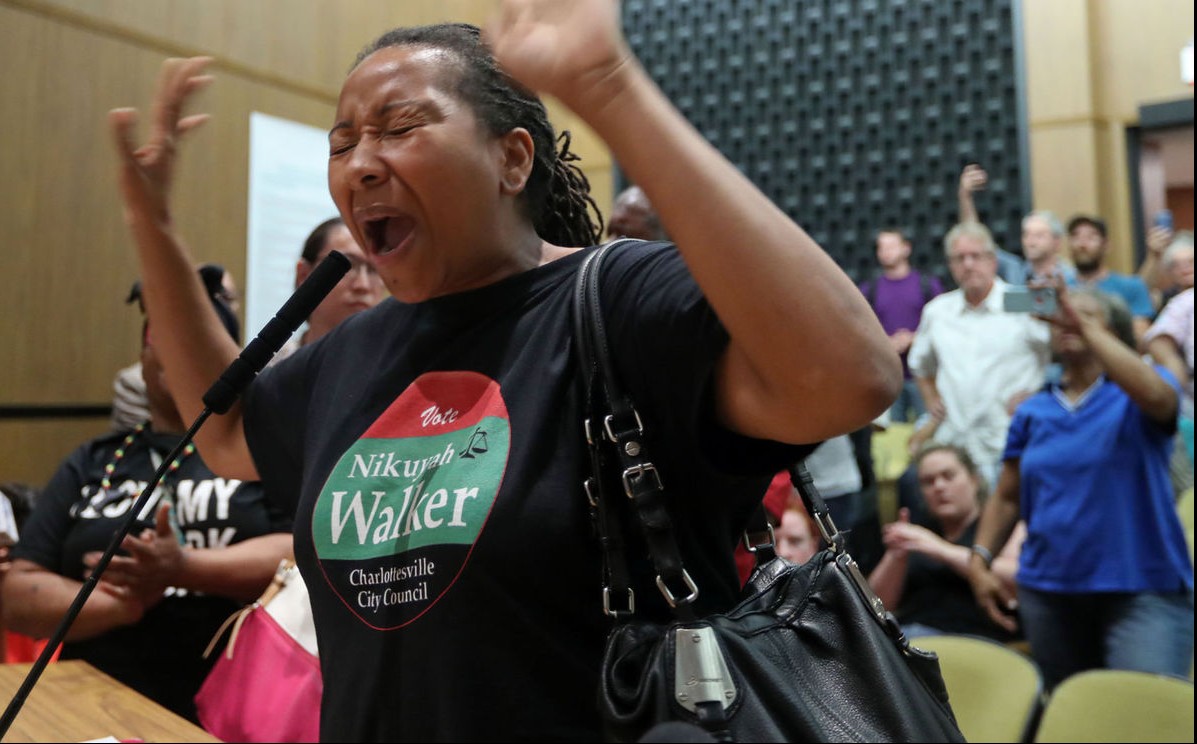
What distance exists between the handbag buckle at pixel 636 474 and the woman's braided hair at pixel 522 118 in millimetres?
391

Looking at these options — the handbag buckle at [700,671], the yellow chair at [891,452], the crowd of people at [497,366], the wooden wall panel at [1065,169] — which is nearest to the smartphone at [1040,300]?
the yellow chair at [891,452]

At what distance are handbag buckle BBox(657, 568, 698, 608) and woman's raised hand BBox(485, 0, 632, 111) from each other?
35cm

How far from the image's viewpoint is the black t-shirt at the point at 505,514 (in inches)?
35.4

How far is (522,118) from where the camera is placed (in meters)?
1.15

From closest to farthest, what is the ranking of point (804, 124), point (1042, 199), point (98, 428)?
point (98, 428)
point (1042, 199)
point (804, 124)

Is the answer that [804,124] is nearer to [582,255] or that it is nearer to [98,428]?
[98,428]

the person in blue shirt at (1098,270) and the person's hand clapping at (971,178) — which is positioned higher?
the person's hand clapping at (971,178)

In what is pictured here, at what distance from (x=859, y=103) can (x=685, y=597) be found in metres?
7.25

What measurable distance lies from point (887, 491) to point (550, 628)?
4050 mm

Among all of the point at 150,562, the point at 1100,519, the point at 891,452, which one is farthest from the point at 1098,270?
the point at 150,562

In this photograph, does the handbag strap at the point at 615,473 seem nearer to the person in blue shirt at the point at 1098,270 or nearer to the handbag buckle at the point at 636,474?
the handbag buckle at the point at 636,474

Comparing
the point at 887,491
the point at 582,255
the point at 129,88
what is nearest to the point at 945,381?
the point at 887,491

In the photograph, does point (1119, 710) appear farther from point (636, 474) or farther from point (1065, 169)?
point (1065, 169)

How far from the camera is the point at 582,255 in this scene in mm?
1113
